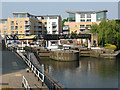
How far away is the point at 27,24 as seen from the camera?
9038cm

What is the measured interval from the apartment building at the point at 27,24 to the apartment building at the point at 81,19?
765 cm

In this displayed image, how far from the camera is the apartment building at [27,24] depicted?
3570 inches

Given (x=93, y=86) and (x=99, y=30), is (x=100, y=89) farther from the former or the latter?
(x=99, y=30)

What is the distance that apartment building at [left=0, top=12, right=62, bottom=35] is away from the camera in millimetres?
90688

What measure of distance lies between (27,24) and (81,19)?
102 ft

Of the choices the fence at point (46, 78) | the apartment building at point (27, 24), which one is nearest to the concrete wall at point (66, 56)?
the fence at point (46, 78)

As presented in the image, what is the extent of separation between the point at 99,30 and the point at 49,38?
20.1m

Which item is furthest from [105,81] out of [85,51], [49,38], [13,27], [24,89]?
[13,27]

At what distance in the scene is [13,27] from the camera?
90812 mm

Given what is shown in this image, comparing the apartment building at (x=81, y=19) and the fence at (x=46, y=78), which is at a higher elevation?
the apartment building at (x=81, y=19)

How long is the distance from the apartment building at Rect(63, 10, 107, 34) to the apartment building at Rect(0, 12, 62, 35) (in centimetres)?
765

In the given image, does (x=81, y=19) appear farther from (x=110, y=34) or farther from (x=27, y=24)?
(x=110, y=34)

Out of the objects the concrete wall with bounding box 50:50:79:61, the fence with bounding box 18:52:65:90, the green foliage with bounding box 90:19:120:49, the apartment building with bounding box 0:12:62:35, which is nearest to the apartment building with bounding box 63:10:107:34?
the apartment building with bounding box 0:12:62:35

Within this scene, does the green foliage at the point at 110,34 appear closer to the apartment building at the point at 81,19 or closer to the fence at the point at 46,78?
the apartment building at the point at 81,19
